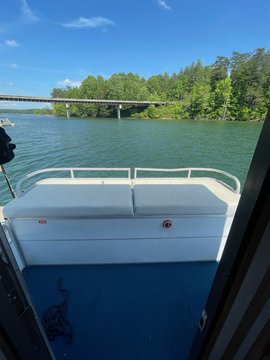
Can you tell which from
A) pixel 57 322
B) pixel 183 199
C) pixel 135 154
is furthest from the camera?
pixel 135 154

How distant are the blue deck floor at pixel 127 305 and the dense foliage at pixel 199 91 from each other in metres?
24.9

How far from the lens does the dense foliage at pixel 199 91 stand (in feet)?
91.1

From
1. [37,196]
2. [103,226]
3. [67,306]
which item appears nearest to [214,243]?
[103,226]

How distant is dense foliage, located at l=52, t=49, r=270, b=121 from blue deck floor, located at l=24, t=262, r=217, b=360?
24.9 metres

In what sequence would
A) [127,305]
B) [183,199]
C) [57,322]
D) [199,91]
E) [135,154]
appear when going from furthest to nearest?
[199,91] < [135,154] < [183,199] < [127,305] < [57,322]

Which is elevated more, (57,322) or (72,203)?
(72,203)

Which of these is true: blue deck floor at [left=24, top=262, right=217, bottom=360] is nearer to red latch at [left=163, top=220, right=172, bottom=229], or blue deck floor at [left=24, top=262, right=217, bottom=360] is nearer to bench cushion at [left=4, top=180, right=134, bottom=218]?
red latch at [left=163, top=220, right=172, bottom=229]

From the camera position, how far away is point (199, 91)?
111 feet

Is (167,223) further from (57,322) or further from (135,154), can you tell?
(135,154)

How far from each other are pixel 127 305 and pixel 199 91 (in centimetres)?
3765

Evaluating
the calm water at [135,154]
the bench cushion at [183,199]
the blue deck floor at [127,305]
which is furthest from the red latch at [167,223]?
the calm water at [135,154]

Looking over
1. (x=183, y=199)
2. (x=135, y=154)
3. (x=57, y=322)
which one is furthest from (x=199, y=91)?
(x=57, y=322)

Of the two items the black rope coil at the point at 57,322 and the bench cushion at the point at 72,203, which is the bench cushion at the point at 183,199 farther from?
the black rope coil at the point at 57,322

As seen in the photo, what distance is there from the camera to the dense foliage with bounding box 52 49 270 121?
27.8 meters
